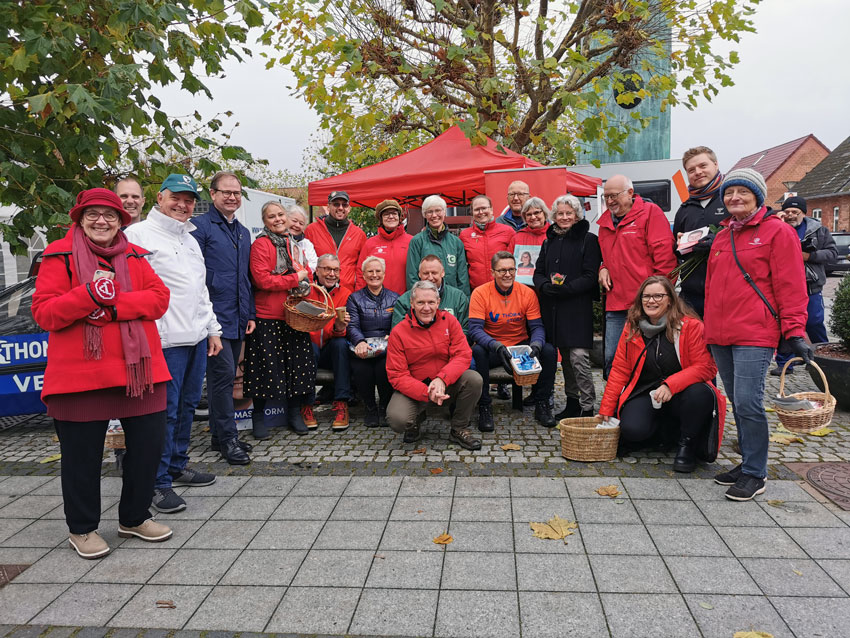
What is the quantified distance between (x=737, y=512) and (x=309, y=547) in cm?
257

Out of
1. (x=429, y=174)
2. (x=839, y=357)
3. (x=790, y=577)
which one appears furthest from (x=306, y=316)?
(x=839, y=357)

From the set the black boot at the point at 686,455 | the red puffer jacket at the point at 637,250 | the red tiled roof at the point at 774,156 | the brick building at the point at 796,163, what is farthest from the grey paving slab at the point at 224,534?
the brick building at the point at 796,163

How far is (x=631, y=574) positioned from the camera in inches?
114

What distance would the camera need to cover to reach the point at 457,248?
6.05m

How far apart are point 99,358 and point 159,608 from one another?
1.25 m

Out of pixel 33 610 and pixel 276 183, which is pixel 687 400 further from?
pixel 276 183

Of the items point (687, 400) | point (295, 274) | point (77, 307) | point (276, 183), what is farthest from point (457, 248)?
point (276, 183)

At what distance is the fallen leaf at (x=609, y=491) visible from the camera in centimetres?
387

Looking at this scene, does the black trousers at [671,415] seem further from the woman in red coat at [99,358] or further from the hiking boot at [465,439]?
the woman in red coat at [99,358]

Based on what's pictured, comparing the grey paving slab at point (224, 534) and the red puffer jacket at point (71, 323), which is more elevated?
the red puffer jacket at point (71, 323)

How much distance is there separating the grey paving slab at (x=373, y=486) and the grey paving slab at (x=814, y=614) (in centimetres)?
229

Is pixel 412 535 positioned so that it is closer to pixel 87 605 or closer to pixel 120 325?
pixel 87 605

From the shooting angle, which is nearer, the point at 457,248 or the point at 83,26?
the point at 83,26

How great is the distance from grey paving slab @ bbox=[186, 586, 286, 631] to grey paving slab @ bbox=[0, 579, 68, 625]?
2.56 feet
